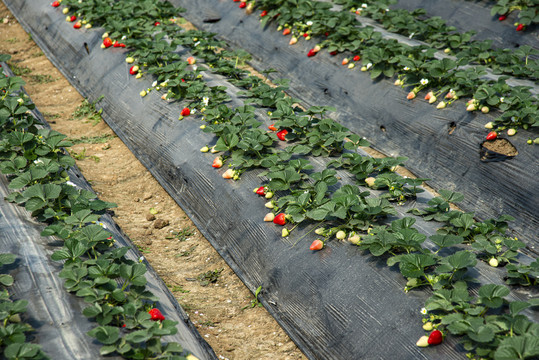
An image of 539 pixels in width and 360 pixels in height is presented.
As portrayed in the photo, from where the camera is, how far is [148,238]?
3543 mm

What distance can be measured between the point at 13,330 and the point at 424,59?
Result: 3790mm

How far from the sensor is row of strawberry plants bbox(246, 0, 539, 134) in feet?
12.4

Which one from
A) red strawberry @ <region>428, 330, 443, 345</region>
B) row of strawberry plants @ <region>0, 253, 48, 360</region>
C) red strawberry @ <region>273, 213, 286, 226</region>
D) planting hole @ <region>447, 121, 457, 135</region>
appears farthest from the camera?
planting hole @ <region>447, 121, 457, 135</region>

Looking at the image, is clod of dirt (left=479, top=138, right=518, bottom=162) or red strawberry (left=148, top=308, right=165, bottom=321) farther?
clod of dirt (left=479, top=138, right=518, bottom=162)

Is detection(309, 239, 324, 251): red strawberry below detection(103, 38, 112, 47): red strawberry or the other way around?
below

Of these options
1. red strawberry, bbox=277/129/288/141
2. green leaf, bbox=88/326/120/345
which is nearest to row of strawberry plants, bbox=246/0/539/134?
red strawberry, bbox=277/129/288/141

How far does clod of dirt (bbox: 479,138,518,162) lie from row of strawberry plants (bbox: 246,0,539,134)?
12 centimetres

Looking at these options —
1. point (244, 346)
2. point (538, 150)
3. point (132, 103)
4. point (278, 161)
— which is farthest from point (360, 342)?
point (132, 103)

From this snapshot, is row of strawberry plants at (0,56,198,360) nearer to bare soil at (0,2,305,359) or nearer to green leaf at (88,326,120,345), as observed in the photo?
green leaf at (88,326,120,345)

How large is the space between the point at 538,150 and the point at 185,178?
8.24ft

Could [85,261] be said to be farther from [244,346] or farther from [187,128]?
[187,128]

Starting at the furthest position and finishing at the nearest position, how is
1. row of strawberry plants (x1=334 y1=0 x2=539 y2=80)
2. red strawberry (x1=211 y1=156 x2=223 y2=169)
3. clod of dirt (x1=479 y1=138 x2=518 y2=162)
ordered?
row of strawberry plants (x1=334 y1=0 x2=539 y2=80), clod of dirt (x1=479 y1=138 x2=518 y2=162), red strawberry (x1=211 y1=156 x2=223 y2=169)

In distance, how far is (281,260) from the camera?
2852 millimetres

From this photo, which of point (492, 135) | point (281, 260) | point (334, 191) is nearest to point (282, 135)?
point (334, 191)
